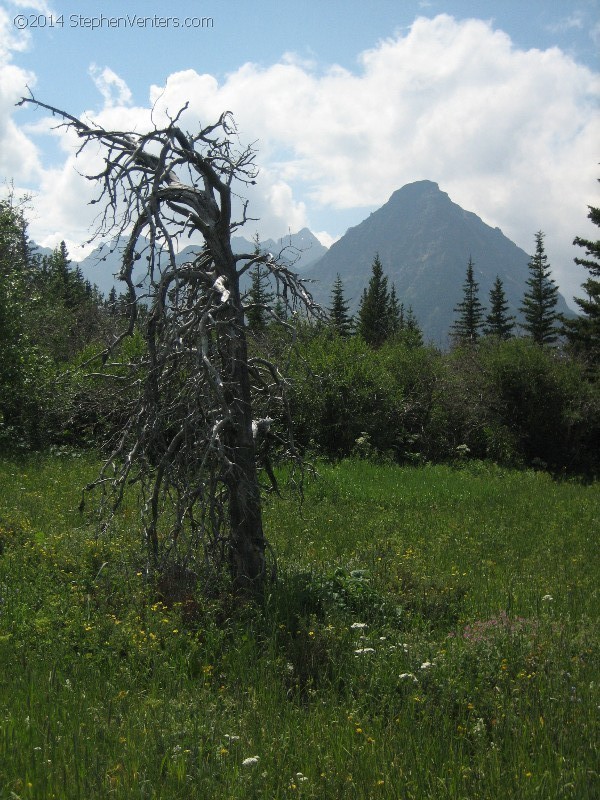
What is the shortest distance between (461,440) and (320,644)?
60.5ft

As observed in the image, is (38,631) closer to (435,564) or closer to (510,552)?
(435,564)

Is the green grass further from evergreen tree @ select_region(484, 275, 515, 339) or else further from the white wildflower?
evergreen tree @ select_region(484, 275, 515, 339)

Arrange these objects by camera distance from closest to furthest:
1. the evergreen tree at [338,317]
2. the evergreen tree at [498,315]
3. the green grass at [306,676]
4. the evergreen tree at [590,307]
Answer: the green grass at [306,676] → the evergreen tree at [338,317] → the evergreen tree at [590,307] → the evergreen tree at [498,315]

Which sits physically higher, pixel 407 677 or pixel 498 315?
pixel 498 315

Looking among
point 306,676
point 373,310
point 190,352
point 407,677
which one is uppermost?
point 373,310

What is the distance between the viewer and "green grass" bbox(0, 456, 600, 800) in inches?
148

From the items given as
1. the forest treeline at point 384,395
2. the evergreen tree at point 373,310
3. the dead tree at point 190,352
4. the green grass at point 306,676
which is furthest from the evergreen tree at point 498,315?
the dead tree at point 190,352

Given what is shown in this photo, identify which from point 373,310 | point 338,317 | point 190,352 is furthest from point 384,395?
point 373,310

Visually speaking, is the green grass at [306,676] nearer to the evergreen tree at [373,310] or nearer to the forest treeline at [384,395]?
the forest treeline at [384,395]

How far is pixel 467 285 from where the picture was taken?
76.4 m

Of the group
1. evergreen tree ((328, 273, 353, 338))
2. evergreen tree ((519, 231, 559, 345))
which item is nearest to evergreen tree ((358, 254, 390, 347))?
evergreen tree ((328, 273, 353, 338))

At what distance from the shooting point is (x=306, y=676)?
Answer: 5688 millimetres

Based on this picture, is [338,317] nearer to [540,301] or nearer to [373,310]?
[373,310]

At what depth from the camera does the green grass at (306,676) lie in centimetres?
377
